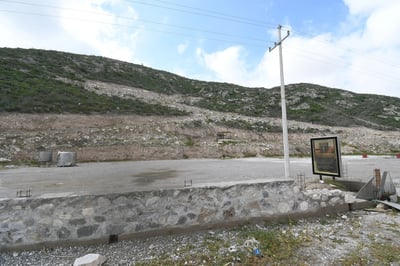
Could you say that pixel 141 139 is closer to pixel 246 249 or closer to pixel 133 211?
pixel 133 211

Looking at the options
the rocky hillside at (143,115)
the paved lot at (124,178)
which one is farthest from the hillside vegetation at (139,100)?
the paved lot at (124,178)

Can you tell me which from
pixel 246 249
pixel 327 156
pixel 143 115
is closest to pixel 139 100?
pixel 143 115

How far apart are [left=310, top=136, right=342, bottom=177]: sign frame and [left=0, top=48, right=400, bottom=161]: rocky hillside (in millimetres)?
14995

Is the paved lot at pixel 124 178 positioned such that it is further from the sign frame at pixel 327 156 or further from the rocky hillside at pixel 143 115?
the rocky hillside at pixel 143 115

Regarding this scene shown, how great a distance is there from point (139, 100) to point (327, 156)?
35231 millimetres

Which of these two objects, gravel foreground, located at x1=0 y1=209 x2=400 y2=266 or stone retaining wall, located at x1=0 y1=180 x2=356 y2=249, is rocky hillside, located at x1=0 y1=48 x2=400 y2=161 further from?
gravel foreground, located at x1=0 y1=209 x2=400 y2=266

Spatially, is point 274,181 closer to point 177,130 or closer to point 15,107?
point 177,130

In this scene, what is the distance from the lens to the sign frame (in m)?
6.24

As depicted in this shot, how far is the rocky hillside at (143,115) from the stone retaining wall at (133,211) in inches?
620

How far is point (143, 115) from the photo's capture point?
30.5 metres

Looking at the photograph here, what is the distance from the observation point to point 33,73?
3578 cm

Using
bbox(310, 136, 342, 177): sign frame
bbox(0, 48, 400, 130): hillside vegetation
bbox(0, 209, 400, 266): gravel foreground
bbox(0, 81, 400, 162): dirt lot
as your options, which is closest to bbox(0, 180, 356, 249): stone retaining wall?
bbox(0, 209, 400, 266): gravel foreground

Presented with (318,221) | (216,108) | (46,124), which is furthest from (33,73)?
(318,221)

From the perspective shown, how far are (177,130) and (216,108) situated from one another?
65.8 feet
